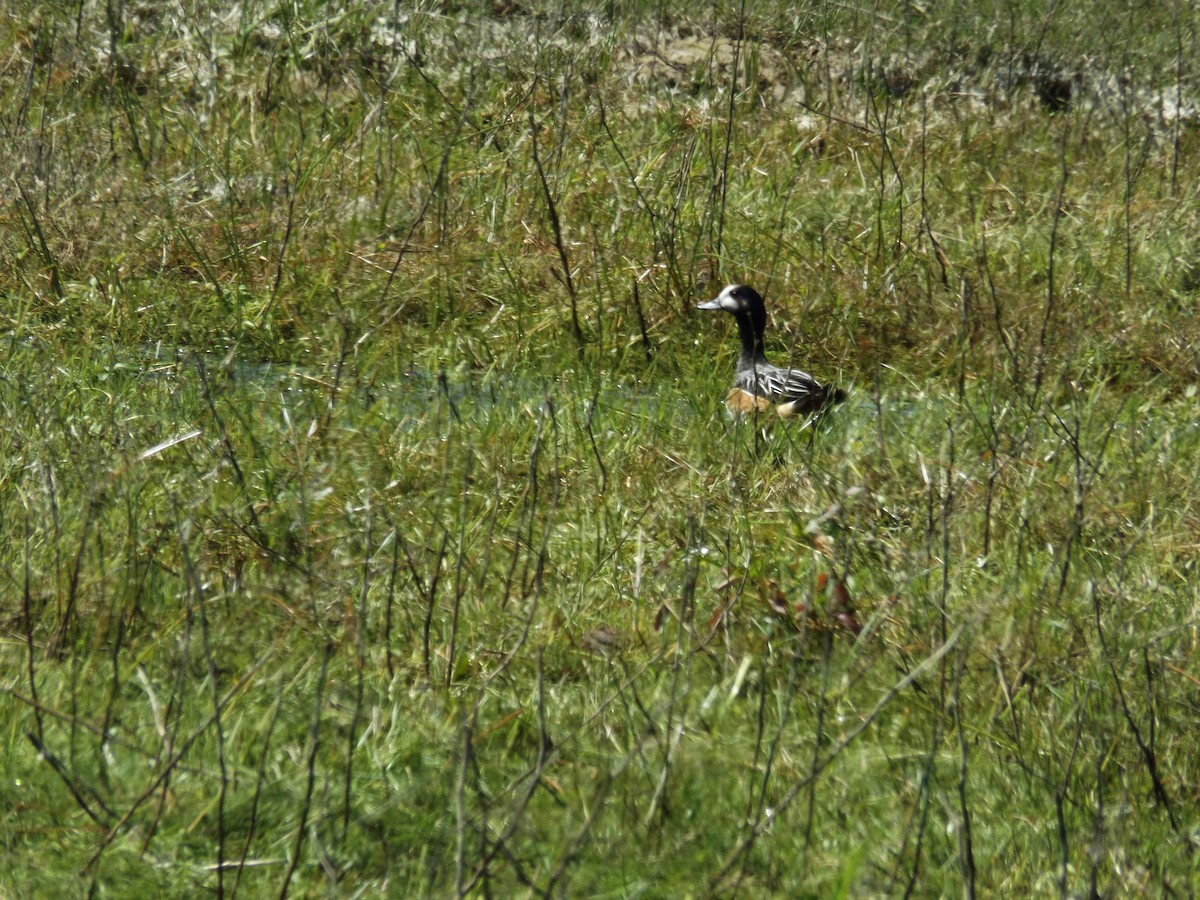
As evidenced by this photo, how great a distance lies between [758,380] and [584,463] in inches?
33.9

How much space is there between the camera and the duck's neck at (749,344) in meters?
4.91

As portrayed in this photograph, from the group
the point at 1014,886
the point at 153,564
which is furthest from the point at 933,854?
the point at 153,564

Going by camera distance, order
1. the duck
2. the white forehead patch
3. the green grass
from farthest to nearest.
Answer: the white forehead patch
the duck
the green grass

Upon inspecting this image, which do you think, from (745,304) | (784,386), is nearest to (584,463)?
(784,386)

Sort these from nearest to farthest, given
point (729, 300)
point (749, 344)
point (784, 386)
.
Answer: point (784, 386) < point (749, 344) < point (729, 300)

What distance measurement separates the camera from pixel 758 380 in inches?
186

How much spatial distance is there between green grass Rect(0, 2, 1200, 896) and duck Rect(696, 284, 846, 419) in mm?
105

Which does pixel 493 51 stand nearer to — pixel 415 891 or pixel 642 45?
pixel 642 45

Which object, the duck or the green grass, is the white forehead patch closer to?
the duck

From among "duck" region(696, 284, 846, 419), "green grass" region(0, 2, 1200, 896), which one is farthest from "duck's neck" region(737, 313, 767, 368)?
"green grass" region(0, 2, 1200, 896)

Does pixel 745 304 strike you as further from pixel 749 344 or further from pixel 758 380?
pixel 758 380

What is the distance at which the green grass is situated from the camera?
264 cm

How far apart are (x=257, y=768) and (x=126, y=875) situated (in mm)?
Result: 344

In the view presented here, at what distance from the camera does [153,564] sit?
3.26 meters
